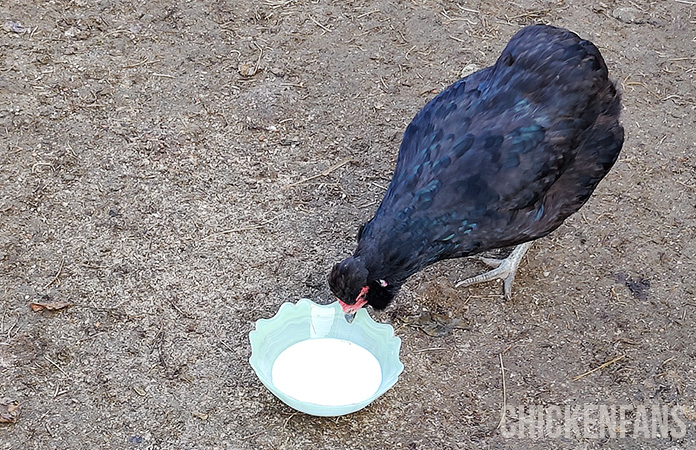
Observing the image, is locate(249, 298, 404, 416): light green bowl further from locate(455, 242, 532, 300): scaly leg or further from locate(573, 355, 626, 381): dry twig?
locate(573, 355, 626, 381): dry twig

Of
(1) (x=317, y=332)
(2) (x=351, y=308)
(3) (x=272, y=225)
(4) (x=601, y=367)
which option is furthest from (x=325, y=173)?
(4) (x=601, y=367)

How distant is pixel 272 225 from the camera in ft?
13.8

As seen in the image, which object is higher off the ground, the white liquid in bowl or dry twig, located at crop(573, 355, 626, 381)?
dry twig, located at crop(573, 355, 626, 381)

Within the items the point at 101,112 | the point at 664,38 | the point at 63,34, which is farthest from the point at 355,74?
the point at 664,38

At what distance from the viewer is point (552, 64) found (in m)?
3.42

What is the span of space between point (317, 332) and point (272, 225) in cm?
86

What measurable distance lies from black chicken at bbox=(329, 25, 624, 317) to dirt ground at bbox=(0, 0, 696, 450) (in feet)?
2.16

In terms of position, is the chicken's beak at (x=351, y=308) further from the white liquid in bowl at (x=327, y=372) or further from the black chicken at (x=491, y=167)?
the white liquid in bowl at (x=327, y=372)

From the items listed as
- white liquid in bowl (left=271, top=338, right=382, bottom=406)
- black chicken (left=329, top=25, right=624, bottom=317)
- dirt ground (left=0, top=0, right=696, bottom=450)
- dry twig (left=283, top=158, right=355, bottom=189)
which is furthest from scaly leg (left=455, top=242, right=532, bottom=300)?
dry twig (left=283, top=158, right=355, bottom=189)

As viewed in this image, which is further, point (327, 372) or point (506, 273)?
point (506, 273)

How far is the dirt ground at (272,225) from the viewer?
3.41 meters

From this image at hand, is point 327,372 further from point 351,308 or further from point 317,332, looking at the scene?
point 351,308

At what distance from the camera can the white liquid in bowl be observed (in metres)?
3.36

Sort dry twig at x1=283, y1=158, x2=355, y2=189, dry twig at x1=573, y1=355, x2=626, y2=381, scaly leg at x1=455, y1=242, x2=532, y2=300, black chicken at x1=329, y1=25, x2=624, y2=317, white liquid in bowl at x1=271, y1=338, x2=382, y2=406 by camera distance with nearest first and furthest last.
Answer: black chicken at x1=329, y1=25, x2=624, y2=317
white liquid in bowl at x1=271, y1=338, x2=382, y2=406
dry twig at x1=573, y1=355, x2=626, y2=381
scaly leg at x1=455, y1=242, x2=532, y2=300
dry twig at x1=283, y1=158, x2=355, y2=189
